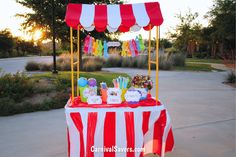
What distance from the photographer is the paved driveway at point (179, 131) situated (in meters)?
4.16

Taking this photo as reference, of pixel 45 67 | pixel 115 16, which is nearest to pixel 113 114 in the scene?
pixel 115 16

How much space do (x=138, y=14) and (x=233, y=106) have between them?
508cm

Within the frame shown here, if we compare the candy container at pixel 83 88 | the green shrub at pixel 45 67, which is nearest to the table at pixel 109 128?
the candy container at pixel 83 88

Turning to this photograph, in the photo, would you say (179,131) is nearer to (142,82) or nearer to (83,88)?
(142,82)

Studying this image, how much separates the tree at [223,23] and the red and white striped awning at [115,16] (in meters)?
29.9

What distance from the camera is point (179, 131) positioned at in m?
5.11

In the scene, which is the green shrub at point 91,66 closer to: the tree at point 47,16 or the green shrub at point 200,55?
the tree at point 47,16

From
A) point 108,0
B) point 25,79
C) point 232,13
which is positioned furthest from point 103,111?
point 232,13

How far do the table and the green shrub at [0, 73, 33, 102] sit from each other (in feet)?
13.0

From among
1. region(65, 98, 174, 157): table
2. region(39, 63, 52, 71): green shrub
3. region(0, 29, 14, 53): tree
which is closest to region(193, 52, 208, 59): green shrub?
region(39, 63, 52, 71): green shrub

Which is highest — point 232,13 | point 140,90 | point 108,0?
point 232,13

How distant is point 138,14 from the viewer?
3.31 meters

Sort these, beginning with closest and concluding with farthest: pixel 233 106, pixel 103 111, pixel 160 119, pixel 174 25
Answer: pixel 103 111 → pixel 160 119 → pixel 233 106 → pixel 174 25

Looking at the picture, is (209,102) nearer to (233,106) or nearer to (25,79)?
(233,106)
